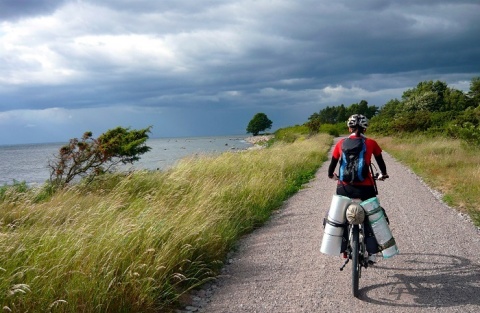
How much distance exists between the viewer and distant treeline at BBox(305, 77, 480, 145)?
36484 millimetres

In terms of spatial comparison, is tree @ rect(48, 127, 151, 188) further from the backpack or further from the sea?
the backpack

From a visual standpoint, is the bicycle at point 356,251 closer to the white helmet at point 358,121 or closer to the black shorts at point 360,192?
the black shorts at point 360,192

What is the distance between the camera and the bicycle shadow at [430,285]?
488 cm

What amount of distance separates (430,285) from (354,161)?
5.73ft

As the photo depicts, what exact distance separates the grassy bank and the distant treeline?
1.72 metres

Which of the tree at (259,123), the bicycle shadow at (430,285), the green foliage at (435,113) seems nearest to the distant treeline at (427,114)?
the green foliage at (435,113)

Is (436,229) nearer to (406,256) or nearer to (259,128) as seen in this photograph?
(406,256)

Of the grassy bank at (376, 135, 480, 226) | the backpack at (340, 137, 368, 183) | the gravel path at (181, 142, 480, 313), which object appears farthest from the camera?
the grassy bank at (376, 135, 480, 226)

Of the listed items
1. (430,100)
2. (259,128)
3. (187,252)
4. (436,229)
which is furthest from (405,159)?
(259,128)

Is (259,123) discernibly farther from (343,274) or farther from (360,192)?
(360,192)

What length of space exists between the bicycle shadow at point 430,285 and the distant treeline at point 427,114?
57.7 feet

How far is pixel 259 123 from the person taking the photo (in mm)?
122250

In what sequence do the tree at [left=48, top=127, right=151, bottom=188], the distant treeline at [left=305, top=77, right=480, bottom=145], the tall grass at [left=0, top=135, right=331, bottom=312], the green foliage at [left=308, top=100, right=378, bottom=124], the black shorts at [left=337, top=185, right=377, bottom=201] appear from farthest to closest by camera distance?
1. the green foliage at [left=308, top=100, right=378, bottom=124]
2. the distant treeline at [left=305, top=77, right=480, bottom=145]
3. the tree at [left=48, top=127, right=151, bottom=188]
4. the black shorts at [left=337, top=185, right=377, bottom=201]
5. the tall grass at [left=0, top=135, right=331, bottom=312]

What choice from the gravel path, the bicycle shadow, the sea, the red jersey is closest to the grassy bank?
the gravel path
